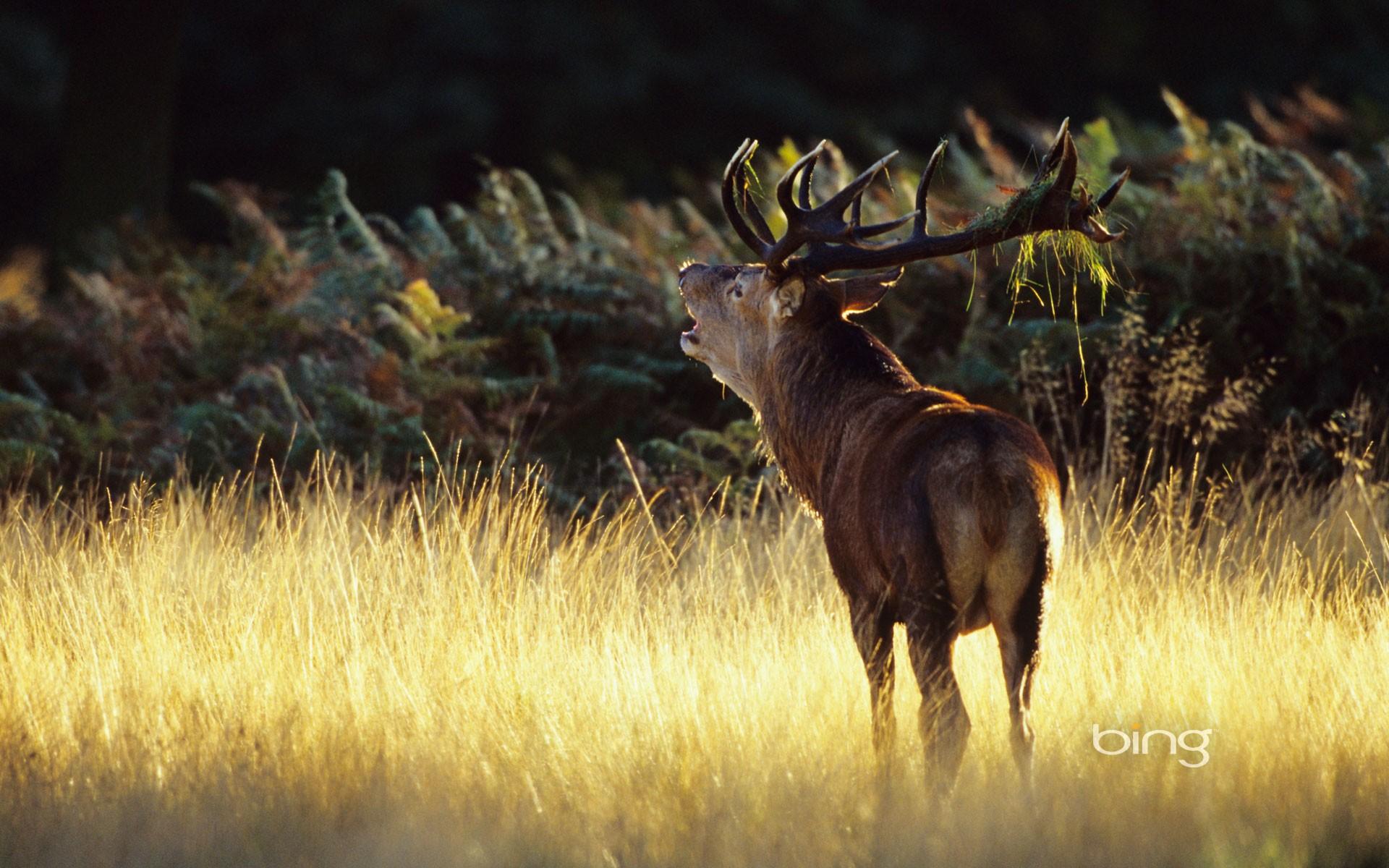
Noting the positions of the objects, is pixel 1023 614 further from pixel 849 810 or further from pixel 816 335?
pixel 816 335

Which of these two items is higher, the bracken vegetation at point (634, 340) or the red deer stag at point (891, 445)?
the bracken vegetation at point (634, 340)

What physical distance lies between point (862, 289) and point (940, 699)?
1.67 m

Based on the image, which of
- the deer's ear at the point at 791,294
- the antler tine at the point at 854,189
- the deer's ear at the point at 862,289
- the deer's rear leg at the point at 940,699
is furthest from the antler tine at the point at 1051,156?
the deer's rear leg at the point at 940,699

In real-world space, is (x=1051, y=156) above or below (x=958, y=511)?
above

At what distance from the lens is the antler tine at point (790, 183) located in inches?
201

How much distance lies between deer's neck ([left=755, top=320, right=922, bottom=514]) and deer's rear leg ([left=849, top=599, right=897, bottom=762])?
59 centimetres

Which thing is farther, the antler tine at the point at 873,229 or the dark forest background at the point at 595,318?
the dark forest background at the point at 595,318

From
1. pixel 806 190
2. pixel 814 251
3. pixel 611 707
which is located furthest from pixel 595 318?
pixel 611 707

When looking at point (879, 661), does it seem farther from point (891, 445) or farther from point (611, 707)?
point (611, 707)

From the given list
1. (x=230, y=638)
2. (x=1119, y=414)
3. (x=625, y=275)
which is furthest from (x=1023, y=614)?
(x=625, y=275)

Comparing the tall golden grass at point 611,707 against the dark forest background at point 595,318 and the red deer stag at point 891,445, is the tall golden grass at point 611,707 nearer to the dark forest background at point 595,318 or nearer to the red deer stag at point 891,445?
the red deer stag at point 891,445

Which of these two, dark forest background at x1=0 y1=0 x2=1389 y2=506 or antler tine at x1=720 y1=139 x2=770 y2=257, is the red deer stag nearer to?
antler tine at x1=720 y1=139 x2=770 y2=257

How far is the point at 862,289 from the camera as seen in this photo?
5.51m

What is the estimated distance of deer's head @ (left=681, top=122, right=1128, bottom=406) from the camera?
514 cm
